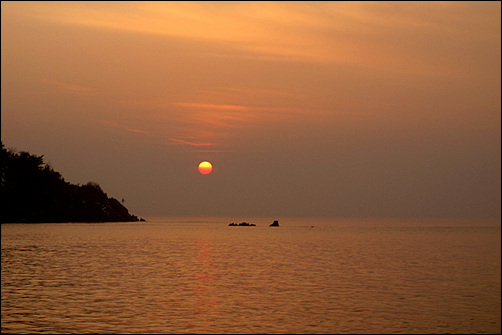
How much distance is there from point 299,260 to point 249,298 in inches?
1578

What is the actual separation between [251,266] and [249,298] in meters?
28.3

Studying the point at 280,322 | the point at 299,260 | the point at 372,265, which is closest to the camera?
the point at 280,322

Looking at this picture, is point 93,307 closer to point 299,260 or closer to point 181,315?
point 181,315

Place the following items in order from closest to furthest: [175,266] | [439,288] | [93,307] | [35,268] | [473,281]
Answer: [93,307]
[439,288]
[473,281]
[35,268]
[175,266]

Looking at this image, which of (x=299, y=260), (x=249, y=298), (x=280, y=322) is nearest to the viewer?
(x=280, y=322)

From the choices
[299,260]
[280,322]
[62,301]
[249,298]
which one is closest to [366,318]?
[280,322]

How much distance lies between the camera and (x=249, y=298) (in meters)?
47.0

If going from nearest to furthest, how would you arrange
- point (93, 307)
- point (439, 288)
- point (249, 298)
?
point (93, 307) < point (249, 298) < point (439, 288)

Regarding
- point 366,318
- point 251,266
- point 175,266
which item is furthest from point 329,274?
point 366,318

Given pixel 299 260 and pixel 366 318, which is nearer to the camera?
pixel 366 318

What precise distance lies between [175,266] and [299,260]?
2011 cm

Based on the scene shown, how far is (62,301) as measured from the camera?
43.7 meters

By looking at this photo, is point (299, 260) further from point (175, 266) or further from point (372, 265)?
point (175, 266)

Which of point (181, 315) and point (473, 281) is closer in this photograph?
point (181, 315)
